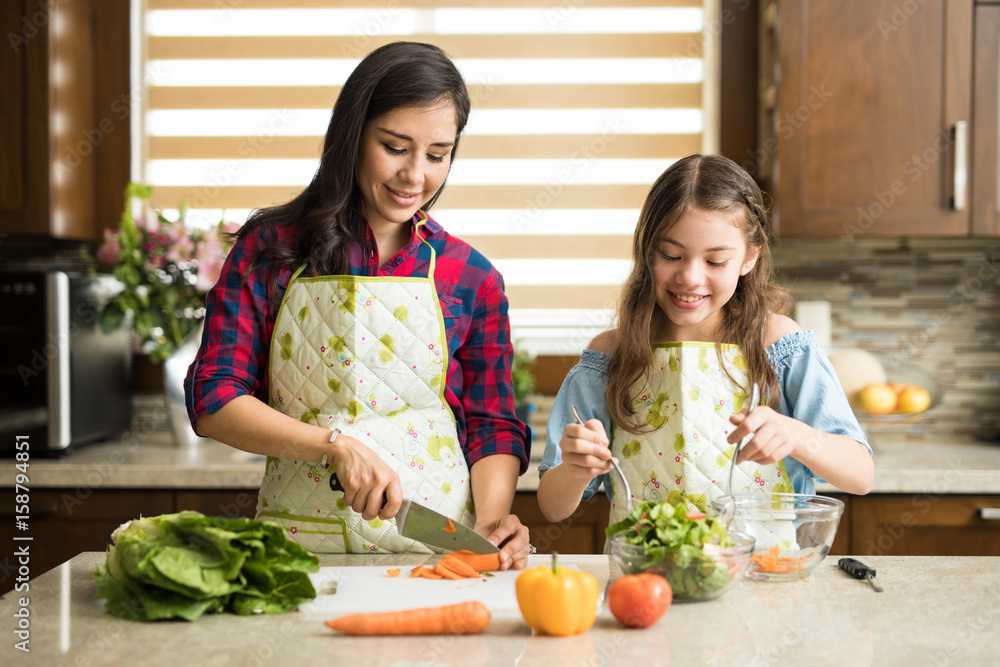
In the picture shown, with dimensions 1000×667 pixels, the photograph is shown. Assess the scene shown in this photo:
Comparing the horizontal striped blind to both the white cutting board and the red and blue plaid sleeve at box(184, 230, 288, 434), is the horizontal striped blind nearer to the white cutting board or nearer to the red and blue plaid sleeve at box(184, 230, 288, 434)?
the red and blue plaid sleeve at box(184, 230, 288, 434)

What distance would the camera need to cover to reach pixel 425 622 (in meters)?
0.96

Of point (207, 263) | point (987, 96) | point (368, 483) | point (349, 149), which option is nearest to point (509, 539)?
point (368, 483)

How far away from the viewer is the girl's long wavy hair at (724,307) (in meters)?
1.38

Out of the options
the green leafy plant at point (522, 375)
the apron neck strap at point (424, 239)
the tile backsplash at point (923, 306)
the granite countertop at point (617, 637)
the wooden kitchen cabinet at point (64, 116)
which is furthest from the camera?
the tile backsplash at point (923, 306)

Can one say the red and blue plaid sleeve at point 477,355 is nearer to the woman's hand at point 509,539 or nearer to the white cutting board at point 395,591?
the woman's hand at point 509,539

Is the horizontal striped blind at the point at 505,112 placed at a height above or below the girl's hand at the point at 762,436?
above

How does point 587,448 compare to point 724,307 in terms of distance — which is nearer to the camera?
point 587,448

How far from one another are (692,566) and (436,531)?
387 millimetres

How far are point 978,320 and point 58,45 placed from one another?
Answer: 291 centimetres

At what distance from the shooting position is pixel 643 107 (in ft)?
8.79

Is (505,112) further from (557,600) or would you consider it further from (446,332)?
(557,600)

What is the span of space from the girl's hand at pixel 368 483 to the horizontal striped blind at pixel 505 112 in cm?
151

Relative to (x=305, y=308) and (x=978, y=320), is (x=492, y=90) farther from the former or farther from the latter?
(x=978, y=320)

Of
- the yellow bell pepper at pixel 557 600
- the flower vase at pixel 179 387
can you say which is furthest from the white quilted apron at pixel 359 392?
the flower vase at pixel 179 387
